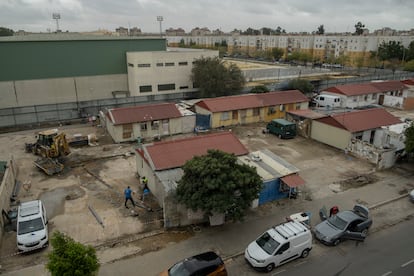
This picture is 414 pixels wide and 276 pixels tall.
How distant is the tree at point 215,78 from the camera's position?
4034cm

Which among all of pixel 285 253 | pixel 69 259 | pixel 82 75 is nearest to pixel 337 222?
pixel 285 253

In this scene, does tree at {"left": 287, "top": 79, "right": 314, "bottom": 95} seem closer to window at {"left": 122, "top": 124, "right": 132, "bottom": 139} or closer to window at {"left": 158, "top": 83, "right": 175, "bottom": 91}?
window at {"left": 158, "top": 83, "right": 175, "bottom": 91}

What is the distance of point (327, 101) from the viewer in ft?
133

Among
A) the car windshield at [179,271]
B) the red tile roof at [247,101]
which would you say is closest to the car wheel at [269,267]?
the car windshield at [179,271]

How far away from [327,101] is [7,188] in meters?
36.7

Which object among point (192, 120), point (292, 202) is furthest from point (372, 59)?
point (292, 202)

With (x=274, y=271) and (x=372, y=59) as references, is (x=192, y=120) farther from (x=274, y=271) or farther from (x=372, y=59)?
(x=372, y=59)

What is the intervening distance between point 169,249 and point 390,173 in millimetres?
17371

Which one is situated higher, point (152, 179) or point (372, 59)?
point (372, 59)

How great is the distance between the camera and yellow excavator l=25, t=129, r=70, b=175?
2223cm

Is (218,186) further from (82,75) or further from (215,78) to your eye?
(82,75)

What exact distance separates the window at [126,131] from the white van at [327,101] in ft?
85.9

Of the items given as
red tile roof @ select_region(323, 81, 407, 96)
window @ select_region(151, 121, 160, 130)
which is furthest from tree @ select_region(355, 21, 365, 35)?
window @ select_region(151, 121, 160, 130)

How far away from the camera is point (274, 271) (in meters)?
12.9
